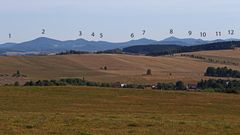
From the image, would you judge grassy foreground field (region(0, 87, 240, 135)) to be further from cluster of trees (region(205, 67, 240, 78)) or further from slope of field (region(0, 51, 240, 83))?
cluster of trees (region(205, 67, 240, 78))

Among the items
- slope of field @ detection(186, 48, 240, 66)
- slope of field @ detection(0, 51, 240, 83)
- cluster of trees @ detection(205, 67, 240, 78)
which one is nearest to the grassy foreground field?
slope of field @ detection(0, 51, 240, 83)

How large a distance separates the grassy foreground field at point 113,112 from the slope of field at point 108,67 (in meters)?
50.2

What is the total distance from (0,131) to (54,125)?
3.15m

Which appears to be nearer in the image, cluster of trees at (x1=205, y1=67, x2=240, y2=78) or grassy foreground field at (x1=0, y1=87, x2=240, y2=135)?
grassy foreground field at (x1=0, y1=87, x2=240, y2=135)

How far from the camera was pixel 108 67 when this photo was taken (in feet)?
442

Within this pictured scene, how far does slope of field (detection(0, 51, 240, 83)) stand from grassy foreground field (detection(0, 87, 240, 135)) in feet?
165

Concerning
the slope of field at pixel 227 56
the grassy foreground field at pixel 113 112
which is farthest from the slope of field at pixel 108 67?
the grassy foreground field at pixel 113 112

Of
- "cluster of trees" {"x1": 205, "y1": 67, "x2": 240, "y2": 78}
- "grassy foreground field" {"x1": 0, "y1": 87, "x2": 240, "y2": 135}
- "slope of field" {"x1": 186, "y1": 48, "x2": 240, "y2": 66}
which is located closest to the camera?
"grassy foreground field" {"x1": 0, "y1": 87, "x2": 240, "y2": 135}

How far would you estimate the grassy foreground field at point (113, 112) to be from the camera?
2027 cm

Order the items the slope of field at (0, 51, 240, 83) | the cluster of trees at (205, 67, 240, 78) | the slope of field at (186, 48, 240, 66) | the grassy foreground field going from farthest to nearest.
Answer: the slope of field at (186, 48, 240, 66), the cluster of trees at (205, 67, 240, 78), the slope of field at (0, 51, 240, 83), the grassy foreground field

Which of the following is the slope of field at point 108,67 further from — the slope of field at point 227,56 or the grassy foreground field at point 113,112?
the grassy foreground field at point 113,112

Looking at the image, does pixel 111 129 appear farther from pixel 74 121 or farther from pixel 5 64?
pixel 5 64

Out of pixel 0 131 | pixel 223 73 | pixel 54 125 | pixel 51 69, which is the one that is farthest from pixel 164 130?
pixel 51 69

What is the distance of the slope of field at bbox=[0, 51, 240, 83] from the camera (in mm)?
115938
